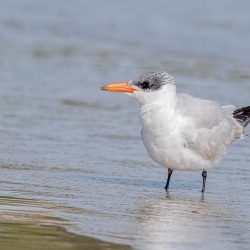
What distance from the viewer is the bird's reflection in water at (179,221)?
5133mm

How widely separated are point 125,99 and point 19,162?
10.0 ft

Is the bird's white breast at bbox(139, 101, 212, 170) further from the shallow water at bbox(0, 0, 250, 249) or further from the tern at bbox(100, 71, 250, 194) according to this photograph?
the shallow water at bbox(0, 0, 250, 249)

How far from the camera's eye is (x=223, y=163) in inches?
296

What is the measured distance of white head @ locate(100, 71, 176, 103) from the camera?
660cm

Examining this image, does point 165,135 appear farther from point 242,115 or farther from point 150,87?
point 242,115

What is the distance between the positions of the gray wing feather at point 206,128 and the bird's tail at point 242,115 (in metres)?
0.28

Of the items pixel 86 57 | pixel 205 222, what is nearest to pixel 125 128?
pixel 205 222

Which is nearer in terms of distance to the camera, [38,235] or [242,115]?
[38,235]

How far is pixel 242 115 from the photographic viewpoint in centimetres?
759

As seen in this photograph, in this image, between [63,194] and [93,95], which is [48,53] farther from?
[63,194]

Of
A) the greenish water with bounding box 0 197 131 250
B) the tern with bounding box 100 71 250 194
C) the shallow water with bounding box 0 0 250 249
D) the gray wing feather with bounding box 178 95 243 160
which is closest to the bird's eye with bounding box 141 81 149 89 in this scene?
the tern with bounding box 100 71 250 194

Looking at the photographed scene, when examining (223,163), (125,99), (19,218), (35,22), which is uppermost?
(35,22)

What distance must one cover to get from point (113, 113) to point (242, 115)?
2005 mm

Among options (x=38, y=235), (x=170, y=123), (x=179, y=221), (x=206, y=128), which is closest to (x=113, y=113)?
(x=206, y=128)
